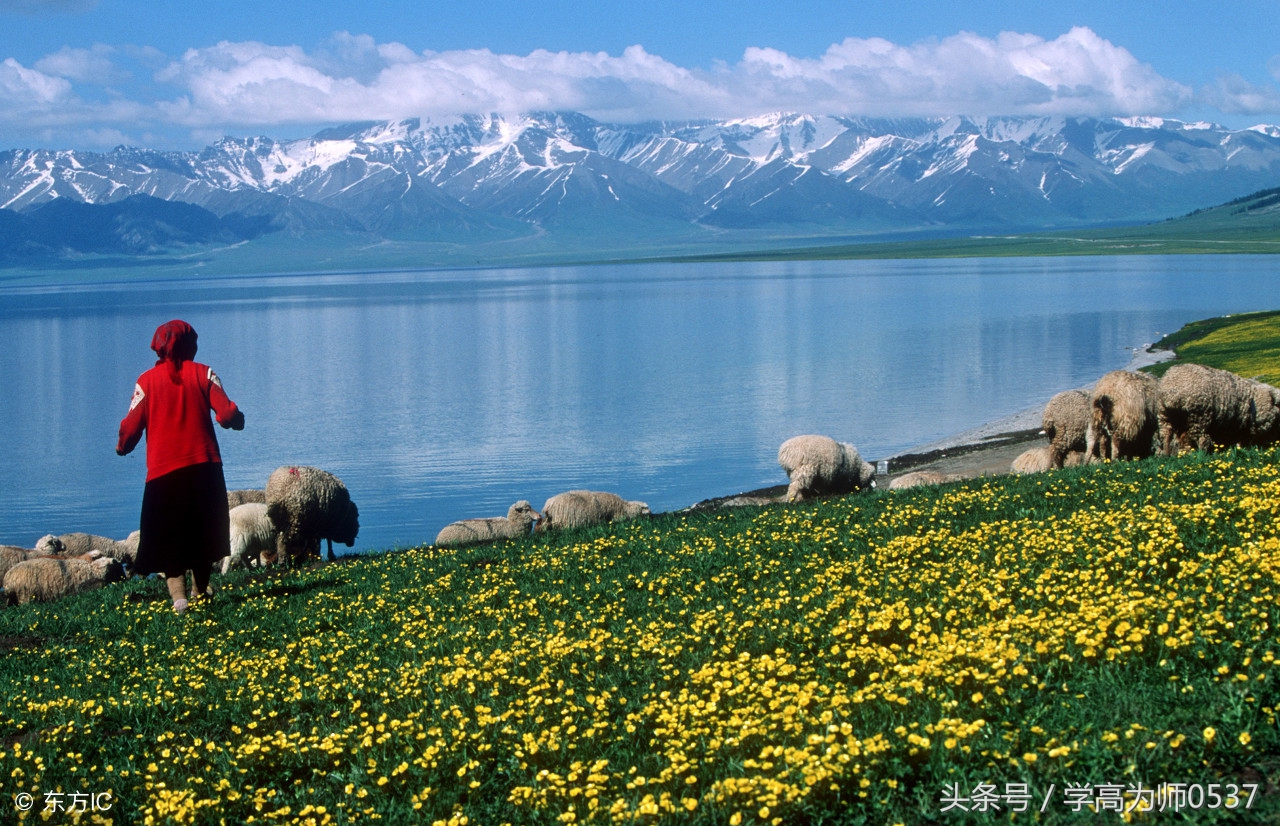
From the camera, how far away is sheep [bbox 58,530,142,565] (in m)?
26.1

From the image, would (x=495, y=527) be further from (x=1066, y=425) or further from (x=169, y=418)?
(x=1066, y=425)

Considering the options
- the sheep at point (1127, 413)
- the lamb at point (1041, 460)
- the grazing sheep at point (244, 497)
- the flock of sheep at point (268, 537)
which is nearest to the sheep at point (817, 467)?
the lamb at point (1041, 460)

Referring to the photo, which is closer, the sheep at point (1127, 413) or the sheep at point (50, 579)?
the sheep at point (50, 579)

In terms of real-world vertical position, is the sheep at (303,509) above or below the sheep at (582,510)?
above

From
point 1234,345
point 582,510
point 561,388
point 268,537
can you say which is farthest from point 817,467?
point 1234,345

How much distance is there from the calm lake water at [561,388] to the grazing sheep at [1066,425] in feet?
45.7

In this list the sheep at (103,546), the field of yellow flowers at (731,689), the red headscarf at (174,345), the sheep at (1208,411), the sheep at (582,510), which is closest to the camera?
the field of yellow flowers at (731,689)

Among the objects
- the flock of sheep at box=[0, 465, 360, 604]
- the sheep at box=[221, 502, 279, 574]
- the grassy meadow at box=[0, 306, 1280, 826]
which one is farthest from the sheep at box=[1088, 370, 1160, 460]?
the sheep at box=[221, 502, 279, 574]

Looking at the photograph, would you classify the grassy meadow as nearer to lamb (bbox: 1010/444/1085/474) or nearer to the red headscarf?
the red headscarf

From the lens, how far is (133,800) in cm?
812

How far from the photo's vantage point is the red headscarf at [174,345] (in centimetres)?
1348

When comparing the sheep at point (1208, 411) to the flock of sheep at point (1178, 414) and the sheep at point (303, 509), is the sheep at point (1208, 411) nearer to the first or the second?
the flock of sheep at point (1178, 414)

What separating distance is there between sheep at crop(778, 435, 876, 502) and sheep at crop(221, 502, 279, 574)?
12.1 metres

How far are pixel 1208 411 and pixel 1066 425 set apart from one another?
136 inches
